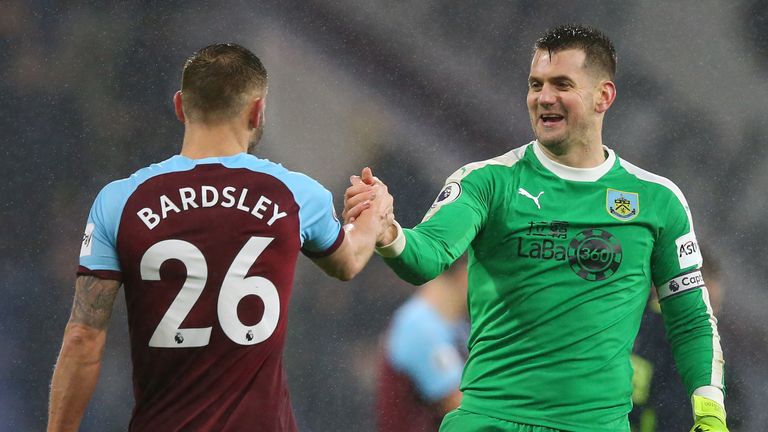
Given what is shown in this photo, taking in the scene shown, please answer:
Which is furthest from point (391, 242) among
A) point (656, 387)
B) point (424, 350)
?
point (656, 387)

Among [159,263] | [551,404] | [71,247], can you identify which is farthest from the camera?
[71,247]

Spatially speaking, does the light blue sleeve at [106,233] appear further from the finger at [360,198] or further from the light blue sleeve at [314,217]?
the finger at [360,198]

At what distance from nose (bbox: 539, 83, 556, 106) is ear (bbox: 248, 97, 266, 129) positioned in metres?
1.06

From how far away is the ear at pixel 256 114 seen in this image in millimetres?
2117

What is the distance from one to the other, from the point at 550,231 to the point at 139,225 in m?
1.26

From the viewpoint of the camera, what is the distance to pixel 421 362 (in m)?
5.14

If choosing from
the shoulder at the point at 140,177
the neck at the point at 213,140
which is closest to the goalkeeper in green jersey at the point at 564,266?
the neck at the point at 213,140

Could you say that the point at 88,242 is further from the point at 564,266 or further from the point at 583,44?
the point at 583,44

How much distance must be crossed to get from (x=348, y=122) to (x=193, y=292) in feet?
11.1

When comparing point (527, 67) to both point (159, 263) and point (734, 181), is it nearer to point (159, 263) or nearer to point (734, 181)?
point (734, 181)

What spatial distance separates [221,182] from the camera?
2.00 meters

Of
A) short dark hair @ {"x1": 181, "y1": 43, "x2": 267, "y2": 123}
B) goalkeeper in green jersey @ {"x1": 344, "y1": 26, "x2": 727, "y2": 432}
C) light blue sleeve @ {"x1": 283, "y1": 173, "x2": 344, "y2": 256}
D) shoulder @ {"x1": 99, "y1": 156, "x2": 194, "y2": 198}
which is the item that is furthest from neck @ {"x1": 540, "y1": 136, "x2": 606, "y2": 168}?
shoulder @ {"x1": 99, "y1": 156, "x2": 194, "y2": 198}

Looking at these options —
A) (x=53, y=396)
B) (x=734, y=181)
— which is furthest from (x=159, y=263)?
(x=734, y=181)

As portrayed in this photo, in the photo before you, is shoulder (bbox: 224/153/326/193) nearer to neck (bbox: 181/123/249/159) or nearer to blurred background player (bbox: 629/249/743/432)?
neck (bbox: 181/123/249/159)
